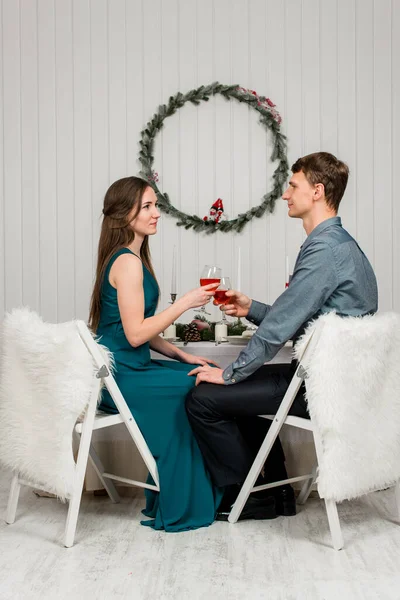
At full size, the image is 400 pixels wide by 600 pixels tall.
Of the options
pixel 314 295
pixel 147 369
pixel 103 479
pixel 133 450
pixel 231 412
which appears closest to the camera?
pixel 314 295

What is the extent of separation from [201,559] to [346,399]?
2.17ft

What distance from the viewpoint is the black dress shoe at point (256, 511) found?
2658mm

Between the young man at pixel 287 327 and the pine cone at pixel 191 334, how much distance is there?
0.52 m

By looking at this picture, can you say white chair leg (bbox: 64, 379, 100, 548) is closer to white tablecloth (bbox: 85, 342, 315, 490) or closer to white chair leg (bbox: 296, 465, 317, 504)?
white tablecloth (bbox: 85, 342, 315, 490)

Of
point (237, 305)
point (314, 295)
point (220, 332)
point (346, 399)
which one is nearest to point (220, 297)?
point (237, 305)

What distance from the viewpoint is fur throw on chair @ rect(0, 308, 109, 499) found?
92.0 inches

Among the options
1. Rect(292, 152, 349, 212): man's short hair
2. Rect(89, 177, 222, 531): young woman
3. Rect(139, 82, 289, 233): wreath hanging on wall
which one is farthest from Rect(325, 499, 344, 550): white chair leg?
Rect(139, 82, 289, 233): wreath hanging on wall

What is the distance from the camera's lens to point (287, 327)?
93.5 inches

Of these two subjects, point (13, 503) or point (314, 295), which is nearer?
point (314, 295)

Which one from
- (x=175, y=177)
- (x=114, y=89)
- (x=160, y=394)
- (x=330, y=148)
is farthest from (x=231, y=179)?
(x=160, y=394)

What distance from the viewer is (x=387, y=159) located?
4.44m

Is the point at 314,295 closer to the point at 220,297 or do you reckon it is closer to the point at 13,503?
the point at 220,297

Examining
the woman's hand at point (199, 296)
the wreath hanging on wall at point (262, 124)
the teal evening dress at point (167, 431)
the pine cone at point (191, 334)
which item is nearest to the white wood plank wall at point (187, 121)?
the wreath hanging on wall at point (262, 124)

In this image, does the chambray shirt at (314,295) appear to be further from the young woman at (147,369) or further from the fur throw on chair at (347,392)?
the young woman at (147,369)
